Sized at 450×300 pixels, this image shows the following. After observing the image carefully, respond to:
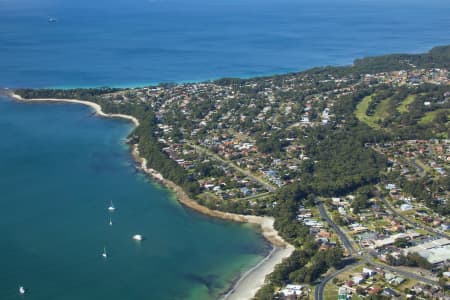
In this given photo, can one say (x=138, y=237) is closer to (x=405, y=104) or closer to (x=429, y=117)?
(x=429, y=117)

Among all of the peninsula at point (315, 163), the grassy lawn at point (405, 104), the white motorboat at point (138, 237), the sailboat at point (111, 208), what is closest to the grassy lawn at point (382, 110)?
the peninsula at point (315, 163)

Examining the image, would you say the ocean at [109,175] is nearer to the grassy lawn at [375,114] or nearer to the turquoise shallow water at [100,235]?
the turquoise shallow water at [100,235]

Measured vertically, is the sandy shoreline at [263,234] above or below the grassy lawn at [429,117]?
below

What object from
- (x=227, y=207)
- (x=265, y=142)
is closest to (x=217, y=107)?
(x=265, y=142)

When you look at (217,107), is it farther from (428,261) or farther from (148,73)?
(428,261)

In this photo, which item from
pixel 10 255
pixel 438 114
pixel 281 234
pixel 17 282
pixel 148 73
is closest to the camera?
pixel 17 282

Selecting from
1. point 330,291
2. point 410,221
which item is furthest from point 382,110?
point 330,291

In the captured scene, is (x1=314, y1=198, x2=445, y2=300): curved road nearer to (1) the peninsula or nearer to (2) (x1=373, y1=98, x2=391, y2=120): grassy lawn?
(1) the peninsula
